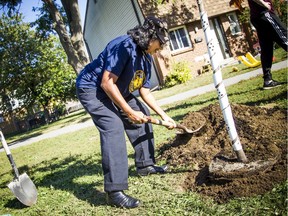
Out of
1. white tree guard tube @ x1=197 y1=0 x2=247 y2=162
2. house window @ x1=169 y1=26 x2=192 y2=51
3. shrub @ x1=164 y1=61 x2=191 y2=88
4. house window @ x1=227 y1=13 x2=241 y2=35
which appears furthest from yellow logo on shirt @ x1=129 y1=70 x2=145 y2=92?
house window @ x1=227 y1=13 x2=241 y2=35

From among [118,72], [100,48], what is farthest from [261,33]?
[100,48]

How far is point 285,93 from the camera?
16.1ft

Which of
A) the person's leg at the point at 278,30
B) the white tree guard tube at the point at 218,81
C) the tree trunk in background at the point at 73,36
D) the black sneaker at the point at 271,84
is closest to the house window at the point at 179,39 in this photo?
the tree trunk in background at the point at 73,36

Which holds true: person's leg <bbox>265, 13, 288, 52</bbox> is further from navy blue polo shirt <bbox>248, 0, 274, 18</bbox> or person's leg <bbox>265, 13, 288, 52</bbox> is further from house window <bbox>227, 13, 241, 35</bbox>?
house window <bbox>227, 13, 241, 35</bbox>

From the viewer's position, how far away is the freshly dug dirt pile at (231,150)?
8.04 feet

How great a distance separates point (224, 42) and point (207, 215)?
57.9 feet

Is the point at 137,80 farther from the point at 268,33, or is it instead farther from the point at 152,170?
the point at 268,33

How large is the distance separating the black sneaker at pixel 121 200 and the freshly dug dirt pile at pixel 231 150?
1.95 ft

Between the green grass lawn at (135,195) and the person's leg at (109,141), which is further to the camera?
the person's leg at (109,141)

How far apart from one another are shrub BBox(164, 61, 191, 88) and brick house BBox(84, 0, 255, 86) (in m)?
0.56

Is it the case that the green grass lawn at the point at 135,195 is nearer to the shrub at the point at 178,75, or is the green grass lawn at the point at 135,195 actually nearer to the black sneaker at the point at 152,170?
the black sneaker at the point at 152,170

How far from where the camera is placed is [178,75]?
1538 centimetres

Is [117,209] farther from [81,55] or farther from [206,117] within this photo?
[81,55]

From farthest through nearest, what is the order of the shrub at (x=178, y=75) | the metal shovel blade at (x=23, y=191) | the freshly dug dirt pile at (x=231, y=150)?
1. the shrub at (x=178, y=75)
2. the metal shovel blade at (x=23, y=191)
3. the freshly dug dirt pile at (x=231, y=150)
